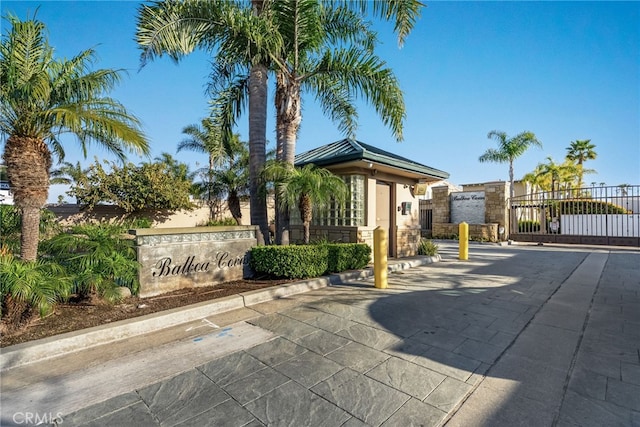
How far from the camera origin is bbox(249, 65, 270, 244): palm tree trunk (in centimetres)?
801

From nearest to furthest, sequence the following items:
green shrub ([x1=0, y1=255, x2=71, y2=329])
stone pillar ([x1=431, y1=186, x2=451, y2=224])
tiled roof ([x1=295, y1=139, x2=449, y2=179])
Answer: green shrub ([x1=0, y1=255, x2=71, y2=329])
tiled roof ([x1=295, y1=139, x2=449, y2=179])
stone pillar ([x1=431, y1=186, x2=451, y2=224])

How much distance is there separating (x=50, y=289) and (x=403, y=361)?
4.73 m

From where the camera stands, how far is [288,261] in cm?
660

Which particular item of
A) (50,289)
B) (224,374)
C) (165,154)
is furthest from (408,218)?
(165,154)

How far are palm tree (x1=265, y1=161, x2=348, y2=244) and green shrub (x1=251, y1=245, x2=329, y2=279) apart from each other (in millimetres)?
1069

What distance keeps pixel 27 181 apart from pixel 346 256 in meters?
6.36

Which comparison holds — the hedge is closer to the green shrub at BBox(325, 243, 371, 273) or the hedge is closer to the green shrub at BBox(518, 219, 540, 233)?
the green shrub at BBox(325, 243, 371, 273)

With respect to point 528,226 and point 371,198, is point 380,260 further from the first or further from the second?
point 528,226

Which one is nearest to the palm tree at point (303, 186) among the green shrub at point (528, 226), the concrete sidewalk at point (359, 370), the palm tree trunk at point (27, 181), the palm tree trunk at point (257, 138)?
the palm tree trunk at point (257, 138)

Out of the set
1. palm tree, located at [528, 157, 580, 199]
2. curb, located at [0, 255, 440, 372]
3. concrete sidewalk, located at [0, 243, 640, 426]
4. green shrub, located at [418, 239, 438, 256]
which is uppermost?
palm tree, located at [528, 157, 580, 199]

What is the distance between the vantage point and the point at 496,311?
498 cm

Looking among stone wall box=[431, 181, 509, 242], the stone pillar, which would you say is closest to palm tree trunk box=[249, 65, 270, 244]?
stone wall box=[431, 181, 509, 242]

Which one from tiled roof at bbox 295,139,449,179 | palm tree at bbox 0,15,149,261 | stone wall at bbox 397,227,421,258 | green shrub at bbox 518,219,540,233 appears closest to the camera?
palm tree at bbox 0,15,149,261

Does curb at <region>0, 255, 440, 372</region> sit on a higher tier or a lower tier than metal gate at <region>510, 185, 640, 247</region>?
lower
